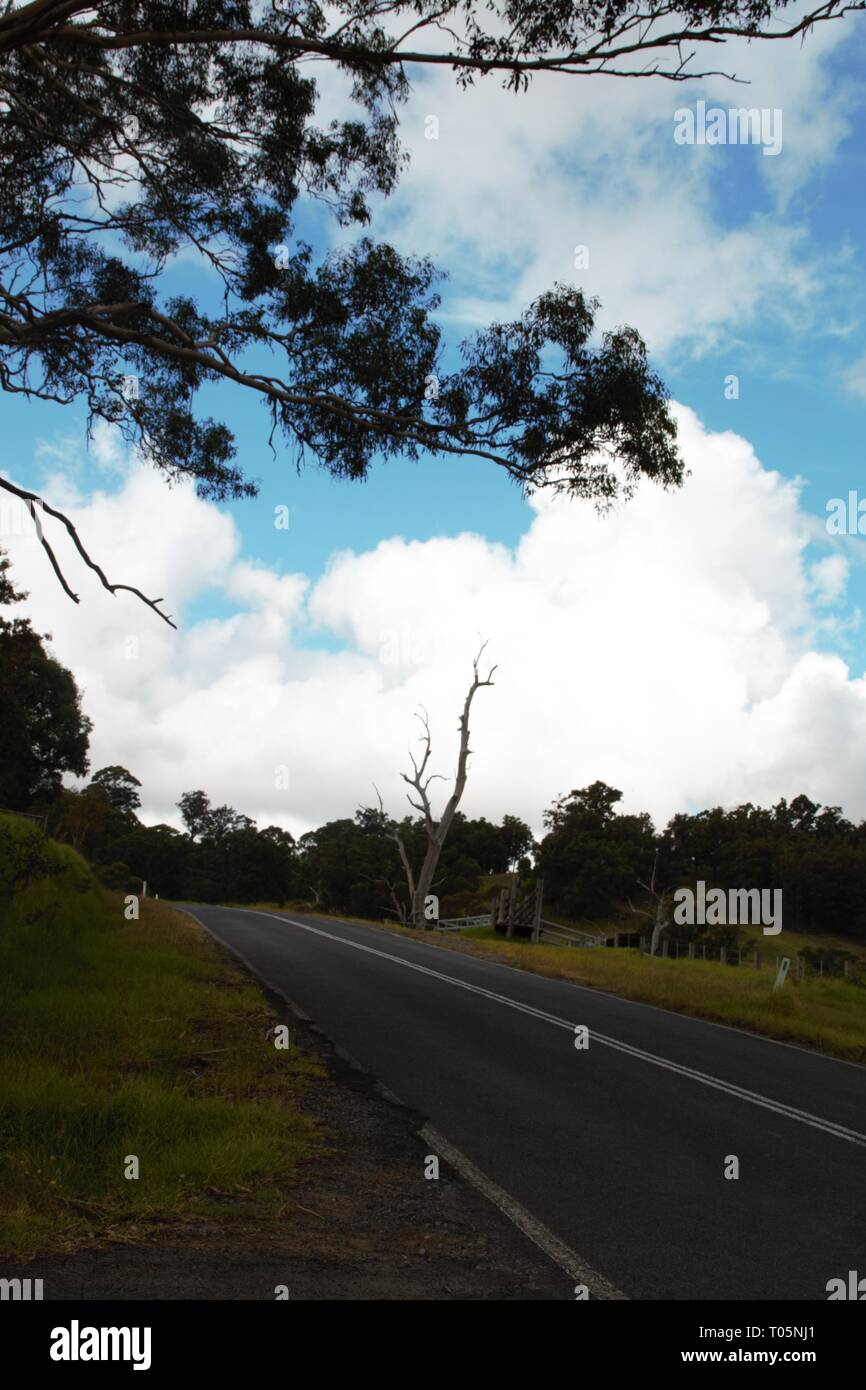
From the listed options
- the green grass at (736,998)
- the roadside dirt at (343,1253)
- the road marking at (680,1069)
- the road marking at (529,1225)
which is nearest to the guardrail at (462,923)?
the green grass at (736,998)

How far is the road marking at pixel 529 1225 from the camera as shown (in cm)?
507

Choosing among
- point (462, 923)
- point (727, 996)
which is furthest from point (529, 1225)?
point (462, 923)

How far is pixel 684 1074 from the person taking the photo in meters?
10.8

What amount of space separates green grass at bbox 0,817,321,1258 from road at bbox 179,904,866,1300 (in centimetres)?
117

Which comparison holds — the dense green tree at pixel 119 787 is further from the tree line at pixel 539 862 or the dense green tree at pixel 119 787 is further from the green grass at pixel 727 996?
the green grass at pixel 727 996

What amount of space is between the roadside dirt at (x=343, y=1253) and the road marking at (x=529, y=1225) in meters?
0.06

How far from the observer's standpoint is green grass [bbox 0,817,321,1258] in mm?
5801

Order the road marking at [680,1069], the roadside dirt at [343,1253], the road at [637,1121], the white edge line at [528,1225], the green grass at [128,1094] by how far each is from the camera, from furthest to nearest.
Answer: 1. the road marking at [680,1069]
2. the green grass at [128,1094]
3. the road at [637,1121]
4. the white edge line at [528,1225]
5. the roadside dirt at [343,1253]

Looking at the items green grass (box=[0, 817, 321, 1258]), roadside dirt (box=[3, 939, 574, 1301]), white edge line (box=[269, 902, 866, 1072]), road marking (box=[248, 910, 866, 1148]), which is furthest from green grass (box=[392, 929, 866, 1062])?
roadside dirt (box=[3, 939, 574, 1301])

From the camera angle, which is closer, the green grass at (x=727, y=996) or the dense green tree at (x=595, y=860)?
the green grass at (x=727, y=996)

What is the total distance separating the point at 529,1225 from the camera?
19.3ft

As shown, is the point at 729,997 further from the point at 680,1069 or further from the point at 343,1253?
the point at 343,1253

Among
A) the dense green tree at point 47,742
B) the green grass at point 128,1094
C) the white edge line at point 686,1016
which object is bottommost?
the white edge line at point 686,1016
